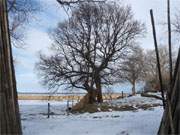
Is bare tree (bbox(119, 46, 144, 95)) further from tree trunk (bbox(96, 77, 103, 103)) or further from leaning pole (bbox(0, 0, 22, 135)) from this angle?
leaning pole (bbox(0, 0, 22, 135))

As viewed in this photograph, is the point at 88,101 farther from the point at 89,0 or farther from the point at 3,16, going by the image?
the point at 3,16

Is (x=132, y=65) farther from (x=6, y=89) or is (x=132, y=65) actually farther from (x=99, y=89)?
(x=6, y=89)

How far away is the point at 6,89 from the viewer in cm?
1077

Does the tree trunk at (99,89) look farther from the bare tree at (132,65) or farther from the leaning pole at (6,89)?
the leaning pole at (6,89)

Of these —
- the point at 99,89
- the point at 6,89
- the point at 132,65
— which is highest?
the point at 132,65

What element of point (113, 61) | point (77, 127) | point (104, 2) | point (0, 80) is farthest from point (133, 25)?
point (0, 80)

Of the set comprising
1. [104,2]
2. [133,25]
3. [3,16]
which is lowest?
[3,16]

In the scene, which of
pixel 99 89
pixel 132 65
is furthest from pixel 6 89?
pixel 132 65

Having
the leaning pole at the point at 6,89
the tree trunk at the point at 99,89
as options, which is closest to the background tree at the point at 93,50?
the tree trunk at the point at 99,89

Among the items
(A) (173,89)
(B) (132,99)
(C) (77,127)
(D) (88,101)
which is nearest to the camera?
(A) (173,89)

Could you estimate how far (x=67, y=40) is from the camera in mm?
45562

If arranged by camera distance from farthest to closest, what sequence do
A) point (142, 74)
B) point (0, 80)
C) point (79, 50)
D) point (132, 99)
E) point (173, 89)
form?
point (142, 74) → point (79, 50) → point (132, 99) → point (0, 80) → point (173, 89)

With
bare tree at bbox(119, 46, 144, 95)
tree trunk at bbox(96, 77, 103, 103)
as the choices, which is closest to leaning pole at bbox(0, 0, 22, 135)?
tree trunk at bbox(96, 77, 103, 103)

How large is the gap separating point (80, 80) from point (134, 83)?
1253 cm
